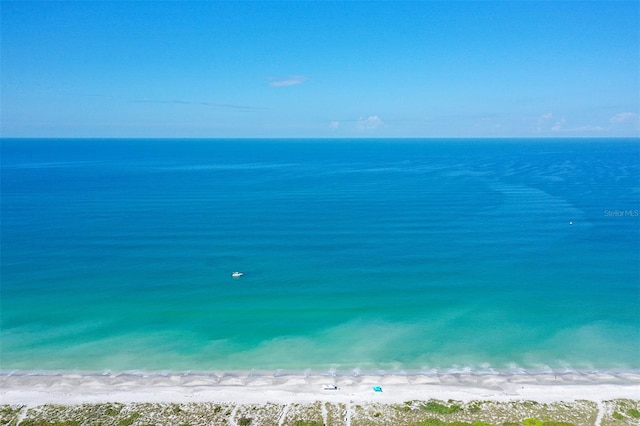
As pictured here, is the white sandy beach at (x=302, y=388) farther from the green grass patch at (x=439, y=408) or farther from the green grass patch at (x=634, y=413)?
the green grass patch at (x=634, y=413)

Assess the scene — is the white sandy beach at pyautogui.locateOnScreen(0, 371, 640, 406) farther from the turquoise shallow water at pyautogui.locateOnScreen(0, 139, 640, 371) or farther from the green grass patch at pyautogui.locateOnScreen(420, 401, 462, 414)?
the turquoise shallow water at pyautogui.locateOnScreen(0, 139, 640, 371)

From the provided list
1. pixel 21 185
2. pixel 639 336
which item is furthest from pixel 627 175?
pixel 21 185

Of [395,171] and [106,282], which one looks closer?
[106,282]

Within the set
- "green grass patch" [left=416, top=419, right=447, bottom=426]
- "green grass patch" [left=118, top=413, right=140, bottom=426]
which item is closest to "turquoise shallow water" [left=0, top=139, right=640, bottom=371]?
"green grass patch" [left=118, top=413, right=140, bottom=426]

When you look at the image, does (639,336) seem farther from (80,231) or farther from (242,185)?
(242,185)

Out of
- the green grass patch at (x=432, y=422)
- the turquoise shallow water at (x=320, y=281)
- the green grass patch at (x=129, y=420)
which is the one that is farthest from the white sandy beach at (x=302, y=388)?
the green grass patch at (x=432, y=422)
